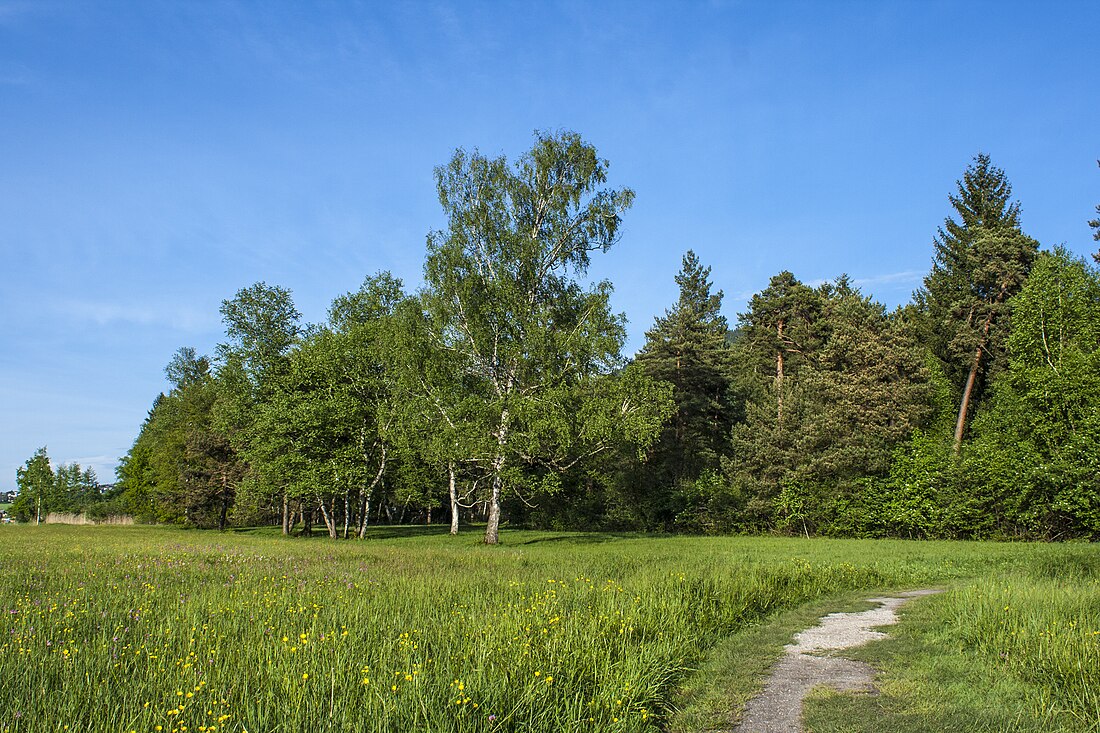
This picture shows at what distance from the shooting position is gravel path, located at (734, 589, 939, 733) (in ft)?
19.7

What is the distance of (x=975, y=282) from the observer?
37.6 m

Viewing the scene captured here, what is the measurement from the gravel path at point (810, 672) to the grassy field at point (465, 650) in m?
0.23

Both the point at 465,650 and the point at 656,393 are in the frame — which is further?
the point at 656,393

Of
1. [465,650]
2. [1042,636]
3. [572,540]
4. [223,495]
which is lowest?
[572,540]

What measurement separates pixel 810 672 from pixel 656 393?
68.3 ft

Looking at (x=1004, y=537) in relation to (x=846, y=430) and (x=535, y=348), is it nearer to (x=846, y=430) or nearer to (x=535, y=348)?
(x=846, y=430)

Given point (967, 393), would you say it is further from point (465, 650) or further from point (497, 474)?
point (465, 650)

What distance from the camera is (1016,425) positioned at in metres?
31.4


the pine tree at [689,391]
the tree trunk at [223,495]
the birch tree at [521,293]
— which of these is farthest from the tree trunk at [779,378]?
the tree trunk at [223,495]

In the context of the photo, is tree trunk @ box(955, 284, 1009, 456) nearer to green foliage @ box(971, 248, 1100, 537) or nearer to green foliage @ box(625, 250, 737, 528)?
green foliage @ box(971, 248, 1100, 537)

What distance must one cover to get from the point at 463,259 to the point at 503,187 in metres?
4.08

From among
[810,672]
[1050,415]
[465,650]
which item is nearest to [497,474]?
[810,672]

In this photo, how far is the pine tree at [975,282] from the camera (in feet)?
121

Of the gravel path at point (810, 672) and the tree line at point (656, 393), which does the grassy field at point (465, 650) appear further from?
the tree line at point (656, 393)
